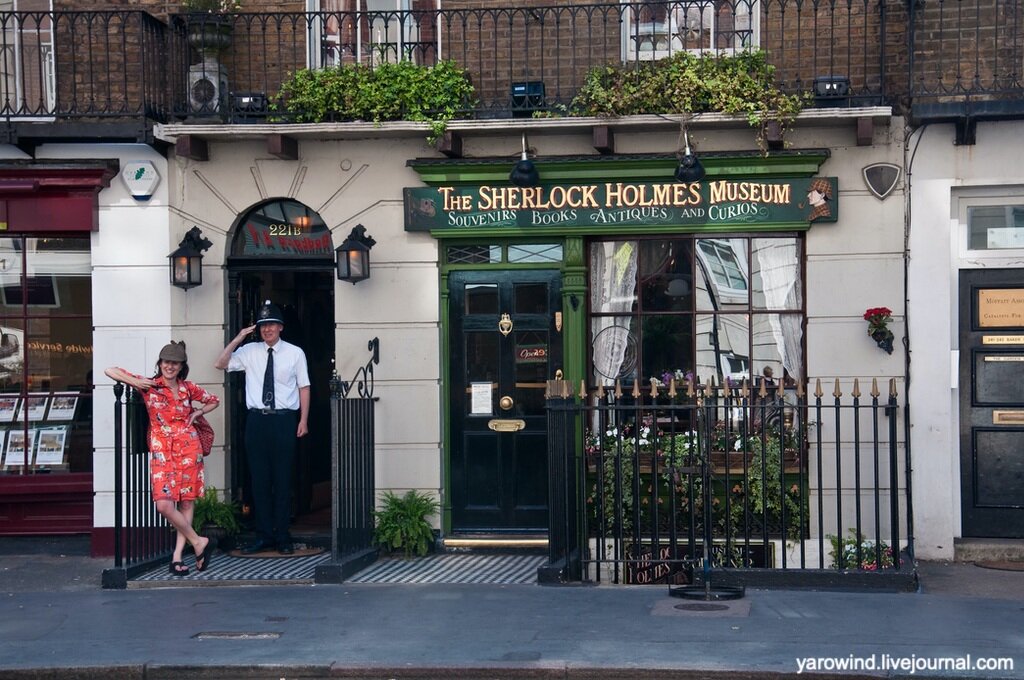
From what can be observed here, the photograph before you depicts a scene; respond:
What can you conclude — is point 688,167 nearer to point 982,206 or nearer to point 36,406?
point 982,206

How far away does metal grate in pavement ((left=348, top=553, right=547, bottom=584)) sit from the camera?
1087cm

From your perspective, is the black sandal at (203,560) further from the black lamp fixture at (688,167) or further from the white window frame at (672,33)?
the white window frame at (672,33)

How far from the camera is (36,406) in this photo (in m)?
12.6

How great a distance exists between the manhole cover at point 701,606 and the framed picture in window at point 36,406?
21.2 ft

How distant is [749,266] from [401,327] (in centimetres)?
316

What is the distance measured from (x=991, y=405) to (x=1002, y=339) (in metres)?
0.59

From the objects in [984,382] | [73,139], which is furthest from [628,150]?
[73,139]

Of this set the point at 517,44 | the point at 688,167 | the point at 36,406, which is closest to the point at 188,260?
the point at 36,406

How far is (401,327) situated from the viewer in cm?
1205

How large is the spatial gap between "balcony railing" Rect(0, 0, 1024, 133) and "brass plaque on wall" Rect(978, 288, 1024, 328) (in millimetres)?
1667

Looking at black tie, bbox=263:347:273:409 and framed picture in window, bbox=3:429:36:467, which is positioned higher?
black tie, bbox=263:347:273:409

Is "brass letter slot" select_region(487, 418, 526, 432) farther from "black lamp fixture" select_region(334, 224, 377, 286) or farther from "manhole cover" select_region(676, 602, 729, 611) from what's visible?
"manhole cover" select_region(676, 602, 729, 611)

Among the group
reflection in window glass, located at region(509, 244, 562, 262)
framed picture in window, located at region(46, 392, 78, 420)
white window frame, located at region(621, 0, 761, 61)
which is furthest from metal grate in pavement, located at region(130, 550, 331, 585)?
white window frame, located at region(621, 0, 761, 61)

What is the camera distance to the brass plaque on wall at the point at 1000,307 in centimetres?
1157
